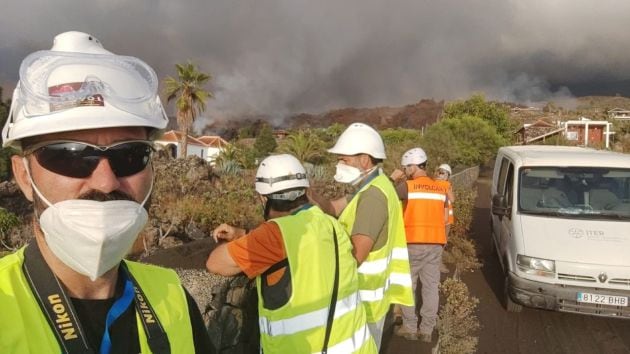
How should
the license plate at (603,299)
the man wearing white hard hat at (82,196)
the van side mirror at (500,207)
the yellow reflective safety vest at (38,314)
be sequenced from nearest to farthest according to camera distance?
1. the yellow reflective safety vest at (38,314)
2. the man wearing white hard hat at (82,196)
3. the license plate at (603,299)
4. the van side mirror at (500,207)

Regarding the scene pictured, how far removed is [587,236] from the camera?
560 centimetres

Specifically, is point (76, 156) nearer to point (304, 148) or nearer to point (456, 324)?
point (456, 324)

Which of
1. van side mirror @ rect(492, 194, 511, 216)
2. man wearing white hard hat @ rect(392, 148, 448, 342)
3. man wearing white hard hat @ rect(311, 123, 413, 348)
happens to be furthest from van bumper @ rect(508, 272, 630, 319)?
man wearing white hard hat @ rect(311, 123, 413, 348)

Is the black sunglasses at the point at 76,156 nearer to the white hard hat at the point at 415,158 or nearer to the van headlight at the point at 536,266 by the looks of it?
the white hard hat at the point at 415,158

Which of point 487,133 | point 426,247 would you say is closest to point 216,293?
point 426,247

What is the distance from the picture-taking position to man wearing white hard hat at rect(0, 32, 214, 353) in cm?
106

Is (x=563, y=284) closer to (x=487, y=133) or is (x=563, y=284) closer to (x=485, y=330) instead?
(x=485, y=330)

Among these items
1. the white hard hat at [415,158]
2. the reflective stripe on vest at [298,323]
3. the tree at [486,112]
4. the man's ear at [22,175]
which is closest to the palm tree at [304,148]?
the tree at [486,112]

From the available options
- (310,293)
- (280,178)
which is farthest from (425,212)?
(310,293)

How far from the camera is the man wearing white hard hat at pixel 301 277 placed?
6.86ft

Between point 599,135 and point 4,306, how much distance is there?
191ft

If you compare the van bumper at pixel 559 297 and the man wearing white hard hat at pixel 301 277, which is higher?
the man wearing white hard hat at pixel 301 277

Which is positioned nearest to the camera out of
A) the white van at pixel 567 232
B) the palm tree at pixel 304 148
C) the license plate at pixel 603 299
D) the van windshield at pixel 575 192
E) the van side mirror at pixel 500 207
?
the license plate at pixel 603 299

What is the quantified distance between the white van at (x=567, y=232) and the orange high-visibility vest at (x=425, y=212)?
1184mm
